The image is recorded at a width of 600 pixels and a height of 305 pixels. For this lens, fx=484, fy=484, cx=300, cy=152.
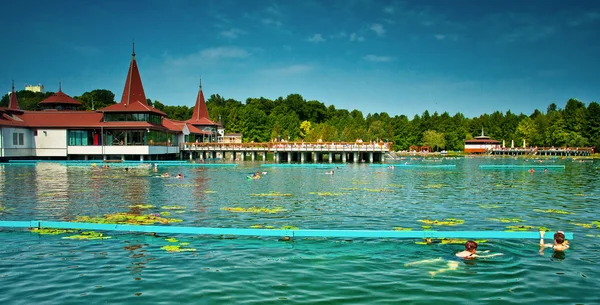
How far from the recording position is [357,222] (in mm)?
20828

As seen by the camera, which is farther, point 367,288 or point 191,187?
point 191,187

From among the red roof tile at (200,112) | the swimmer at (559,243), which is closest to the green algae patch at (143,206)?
the swimmer at (559,243)

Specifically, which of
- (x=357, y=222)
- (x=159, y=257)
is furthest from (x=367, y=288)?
(x=357, y=222)

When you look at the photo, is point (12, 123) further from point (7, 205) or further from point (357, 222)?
point (357, 222)

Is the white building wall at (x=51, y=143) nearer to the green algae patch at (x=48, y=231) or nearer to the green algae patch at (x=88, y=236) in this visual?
the green algae patch at (x=48, y=231)

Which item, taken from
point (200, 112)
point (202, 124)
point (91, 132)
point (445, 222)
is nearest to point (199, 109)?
point (200, 112)

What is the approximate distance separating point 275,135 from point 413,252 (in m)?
110

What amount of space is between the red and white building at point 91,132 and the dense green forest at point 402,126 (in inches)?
1842

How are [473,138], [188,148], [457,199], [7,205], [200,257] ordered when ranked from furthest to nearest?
[473,138] → [188,148] → [457,199] → [7,205] → [200,257]

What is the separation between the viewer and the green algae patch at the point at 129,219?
20.3 m

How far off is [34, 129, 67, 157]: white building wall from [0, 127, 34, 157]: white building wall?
44.8 inches

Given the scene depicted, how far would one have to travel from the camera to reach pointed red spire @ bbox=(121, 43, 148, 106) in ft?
234

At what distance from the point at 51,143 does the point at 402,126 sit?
9308cm

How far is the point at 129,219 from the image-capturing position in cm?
2098
